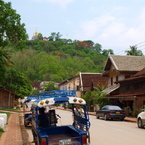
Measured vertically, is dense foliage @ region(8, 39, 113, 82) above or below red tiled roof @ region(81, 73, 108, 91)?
above

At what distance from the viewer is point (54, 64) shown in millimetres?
117688

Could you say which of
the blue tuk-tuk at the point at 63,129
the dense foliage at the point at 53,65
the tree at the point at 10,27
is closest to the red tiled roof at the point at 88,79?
the tree at the point at 10,27

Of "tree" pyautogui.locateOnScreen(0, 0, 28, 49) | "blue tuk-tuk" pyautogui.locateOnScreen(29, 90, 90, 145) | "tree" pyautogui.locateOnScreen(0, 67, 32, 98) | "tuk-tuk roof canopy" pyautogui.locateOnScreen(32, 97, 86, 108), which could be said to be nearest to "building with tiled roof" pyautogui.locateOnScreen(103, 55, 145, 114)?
"tree" pyautogui.locateOnScreen(0, 0, 28, 49)

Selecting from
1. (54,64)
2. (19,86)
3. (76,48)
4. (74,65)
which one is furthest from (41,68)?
(19,86)

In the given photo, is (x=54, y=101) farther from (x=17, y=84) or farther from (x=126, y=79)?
(x=17, y=84)

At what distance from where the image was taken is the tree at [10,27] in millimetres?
19609

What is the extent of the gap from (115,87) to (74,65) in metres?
79.5

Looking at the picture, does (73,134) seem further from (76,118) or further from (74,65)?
(74,65)

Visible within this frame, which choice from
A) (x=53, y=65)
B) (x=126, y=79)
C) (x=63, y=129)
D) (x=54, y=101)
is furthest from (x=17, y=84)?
(x=53, y=65)

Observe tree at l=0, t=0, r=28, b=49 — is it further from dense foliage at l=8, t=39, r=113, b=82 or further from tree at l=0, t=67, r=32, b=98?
dense foliage at l=8, t=39, r=113, b=82

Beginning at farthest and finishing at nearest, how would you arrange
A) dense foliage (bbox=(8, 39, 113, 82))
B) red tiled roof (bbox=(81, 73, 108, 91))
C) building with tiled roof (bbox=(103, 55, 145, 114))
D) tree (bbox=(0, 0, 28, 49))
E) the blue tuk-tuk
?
1. dense foliage (bbox=(8, 39, 113, 82))
2. red tiled roof (bbox=(81, 73, 108, 91))
3. building with tiled roof (bbox=(103, 55, 145, 114))
4. tree (bbox=(0, 0, 28, 49))
5. the blue tuk-tuk

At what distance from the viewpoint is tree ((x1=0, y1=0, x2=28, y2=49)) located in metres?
19.6

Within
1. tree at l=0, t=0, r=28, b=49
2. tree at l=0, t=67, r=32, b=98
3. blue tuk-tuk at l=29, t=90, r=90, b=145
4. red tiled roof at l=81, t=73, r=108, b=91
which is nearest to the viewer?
blue tuk-tuk at l=29, t=90, r=90, b=145

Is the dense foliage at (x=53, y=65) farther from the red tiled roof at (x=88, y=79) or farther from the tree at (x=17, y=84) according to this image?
the tree at (x=17, y=84)
